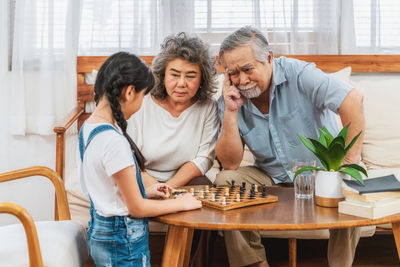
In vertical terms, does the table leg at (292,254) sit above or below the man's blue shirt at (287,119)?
below

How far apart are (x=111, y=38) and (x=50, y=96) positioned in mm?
566

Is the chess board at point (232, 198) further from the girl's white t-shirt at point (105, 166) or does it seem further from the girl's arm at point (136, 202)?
the girl's white t-shirt at point (105, 166)

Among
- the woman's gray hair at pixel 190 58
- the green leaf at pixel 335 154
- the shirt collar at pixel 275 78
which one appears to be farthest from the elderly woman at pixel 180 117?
the green leaf at pixel 335 154

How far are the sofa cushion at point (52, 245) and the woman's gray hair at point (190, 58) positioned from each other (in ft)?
2.83

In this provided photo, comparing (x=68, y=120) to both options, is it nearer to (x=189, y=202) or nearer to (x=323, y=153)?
(x=189, y=202)

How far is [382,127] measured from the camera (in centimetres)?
267

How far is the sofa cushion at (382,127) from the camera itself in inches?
103

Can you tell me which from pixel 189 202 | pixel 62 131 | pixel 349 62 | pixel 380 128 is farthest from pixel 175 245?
pixel 349 62

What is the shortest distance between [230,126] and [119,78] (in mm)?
798

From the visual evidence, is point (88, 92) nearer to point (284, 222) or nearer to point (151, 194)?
point (151, 194)

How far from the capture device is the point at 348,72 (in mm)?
2822

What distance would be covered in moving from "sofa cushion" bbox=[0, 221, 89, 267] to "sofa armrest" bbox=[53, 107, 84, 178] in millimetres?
1024

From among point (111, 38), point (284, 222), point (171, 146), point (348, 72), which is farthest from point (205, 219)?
point (111, 38)

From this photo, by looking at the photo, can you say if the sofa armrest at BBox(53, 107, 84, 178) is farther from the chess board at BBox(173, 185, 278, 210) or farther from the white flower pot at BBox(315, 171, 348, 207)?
the white flower pot at BBox(315, 171, 348, 207)
